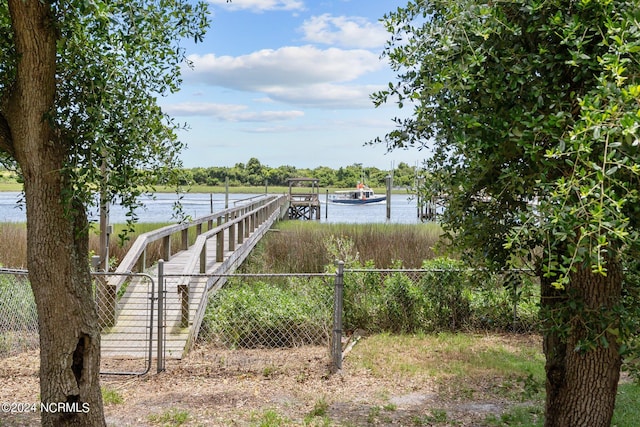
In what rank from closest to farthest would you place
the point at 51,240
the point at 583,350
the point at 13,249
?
the point at 583,350 → the point at 51,240 → the point at 13,249

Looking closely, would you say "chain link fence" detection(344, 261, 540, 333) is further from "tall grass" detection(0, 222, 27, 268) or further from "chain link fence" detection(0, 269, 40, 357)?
"tall grass" detection(0, 222, 27, 268)

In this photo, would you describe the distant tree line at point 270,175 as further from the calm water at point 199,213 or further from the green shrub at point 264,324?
the green shrub at point 264,324

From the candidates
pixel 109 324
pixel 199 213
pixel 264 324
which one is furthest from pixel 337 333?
pixel 199 213

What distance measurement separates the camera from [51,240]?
3.78 m

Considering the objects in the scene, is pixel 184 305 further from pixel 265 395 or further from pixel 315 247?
pixel 315 247

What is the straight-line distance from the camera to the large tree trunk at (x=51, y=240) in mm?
3662

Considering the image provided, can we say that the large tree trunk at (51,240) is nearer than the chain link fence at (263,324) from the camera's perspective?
Yes

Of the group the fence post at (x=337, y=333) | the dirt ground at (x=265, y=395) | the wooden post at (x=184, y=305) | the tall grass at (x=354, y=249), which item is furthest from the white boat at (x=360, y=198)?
the dirt ground at (x=265, y=395)

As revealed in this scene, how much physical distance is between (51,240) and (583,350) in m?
3.50

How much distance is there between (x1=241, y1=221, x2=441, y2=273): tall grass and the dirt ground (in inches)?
293

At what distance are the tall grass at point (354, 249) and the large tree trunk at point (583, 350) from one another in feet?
32.6

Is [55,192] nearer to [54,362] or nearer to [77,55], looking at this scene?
[77,55]

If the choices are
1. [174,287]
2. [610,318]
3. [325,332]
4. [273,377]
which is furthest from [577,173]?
[174,287]

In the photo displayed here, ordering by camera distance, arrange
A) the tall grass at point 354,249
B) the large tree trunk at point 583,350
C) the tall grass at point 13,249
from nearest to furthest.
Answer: the large tree trunk at point 583,350 < the tall grass at point 13,249 < the tall grass at point 354,249
